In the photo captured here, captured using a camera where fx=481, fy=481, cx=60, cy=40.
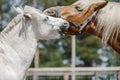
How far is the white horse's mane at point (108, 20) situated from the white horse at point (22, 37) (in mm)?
640

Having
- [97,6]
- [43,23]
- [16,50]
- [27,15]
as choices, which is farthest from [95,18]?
[16,50]

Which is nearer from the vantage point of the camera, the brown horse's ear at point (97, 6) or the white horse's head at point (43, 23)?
the white horse's head at point (43, 23)

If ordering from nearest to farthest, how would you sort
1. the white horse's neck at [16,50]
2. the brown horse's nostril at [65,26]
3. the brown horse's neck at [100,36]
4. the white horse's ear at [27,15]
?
the white horse's neck at [16,50] < the white horse's ear at [27,15] < the brown horse's nostril at [65,26] < the brown horse's neck at [100,36]

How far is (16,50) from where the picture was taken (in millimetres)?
5852

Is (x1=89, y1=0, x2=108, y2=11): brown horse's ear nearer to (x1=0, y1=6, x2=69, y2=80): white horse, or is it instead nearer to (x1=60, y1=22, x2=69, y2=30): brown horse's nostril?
(x1=60, y1=22, x2=69, y2=30): brown horse's nostril

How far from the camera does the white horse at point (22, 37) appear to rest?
5.75m

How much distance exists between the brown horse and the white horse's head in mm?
219

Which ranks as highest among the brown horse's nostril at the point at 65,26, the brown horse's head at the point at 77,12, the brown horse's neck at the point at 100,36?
the brown horse's head at the point at 77,12

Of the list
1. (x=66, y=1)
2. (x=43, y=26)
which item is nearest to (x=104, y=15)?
(x=43, y=26)

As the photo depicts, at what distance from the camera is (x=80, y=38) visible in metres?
28.6

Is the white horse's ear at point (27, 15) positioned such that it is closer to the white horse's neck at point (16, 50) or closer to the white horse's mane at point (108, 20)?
the white horse's neck at point (16, 50)

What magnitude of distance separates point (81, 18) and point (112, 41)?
0.50m

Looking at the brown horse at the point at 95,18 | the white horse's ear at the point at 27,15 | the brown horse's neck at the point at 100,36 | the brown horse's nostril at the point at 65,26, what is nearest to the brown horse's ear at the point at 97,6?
the brown horse at the point at 95,18

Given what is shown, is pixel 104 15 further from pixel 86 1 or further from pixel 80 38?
pixel 80 38
